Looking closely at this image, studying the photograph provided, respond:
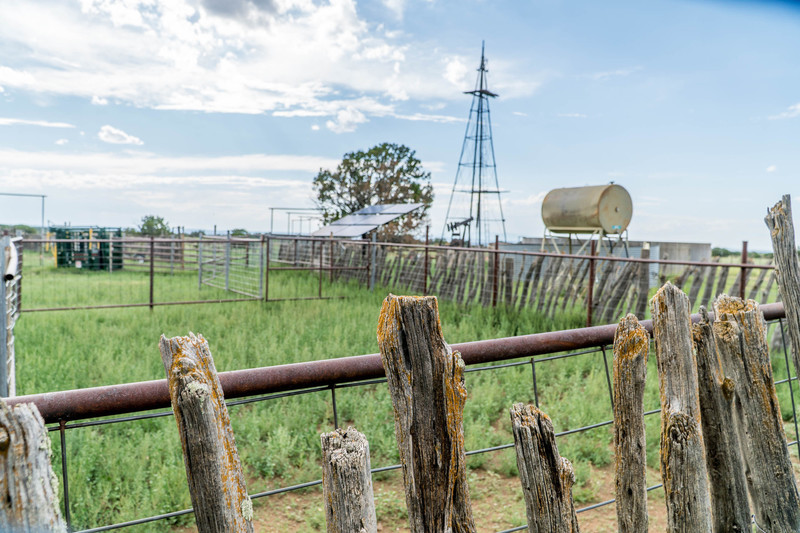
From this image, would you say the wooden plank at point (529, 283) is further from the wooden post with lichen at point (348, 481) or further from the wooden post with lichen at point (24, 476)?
the wooden post with lichen at point (24, 476)

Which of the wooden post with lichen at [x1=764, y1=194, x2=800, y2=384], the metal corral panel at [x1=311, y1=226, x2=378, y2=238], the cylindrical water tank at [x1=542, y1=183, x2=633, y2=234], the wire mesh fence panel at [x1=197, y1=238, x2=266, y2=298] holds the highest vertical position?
the cylindrical water tank at [x1=542, y1=183, x2=633, y2=234]

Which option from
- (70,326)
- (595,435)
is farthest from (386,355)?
(70,326)

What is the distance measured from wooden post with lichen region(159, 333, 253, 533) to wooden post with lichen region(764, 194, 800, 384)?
1559 mm

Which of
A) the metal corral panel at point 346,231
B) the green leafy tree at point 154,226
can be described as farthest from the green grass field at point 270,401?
the green leafy tree at point 154,226

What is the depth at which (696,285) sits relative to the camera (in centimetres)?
738

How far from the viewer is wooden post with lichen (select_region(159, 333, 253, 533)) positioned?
2.89 feet

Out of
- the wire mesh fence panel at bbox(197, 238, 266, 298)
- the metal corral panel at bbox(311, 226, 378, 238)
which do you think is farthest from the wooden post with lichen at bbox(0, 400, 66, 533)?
the metal corral panel at bbox(311, 226, 378, 238)

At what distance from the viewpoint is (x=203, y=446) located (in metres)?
0.89

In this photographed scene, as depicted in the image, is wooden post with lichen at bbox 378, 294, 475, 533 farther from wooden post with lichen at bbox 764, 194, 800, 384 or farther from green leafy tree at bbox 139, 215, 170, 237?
green leafy tree at bbox 139, 215, 170, 237

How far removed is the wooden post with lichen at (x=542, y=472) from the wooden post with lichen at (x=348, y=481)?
0.30m

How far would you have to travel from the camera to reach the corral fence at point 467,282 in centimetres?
745

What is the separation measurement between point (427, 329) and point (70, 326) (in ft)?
26.6

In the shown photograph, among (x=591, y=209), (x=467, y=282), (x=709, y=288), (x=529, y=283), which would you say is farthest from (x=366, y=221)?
(x=709, y=288)

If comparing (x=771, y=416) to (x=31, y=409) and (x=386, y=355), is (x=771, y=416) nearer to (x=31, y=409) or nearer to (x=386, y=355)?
(x=386, y=355)
